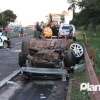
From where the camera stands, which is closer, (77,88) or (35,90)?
(77,88)

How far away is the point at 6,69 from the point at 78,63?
3.10 metres

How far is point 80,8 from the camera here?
96625mm

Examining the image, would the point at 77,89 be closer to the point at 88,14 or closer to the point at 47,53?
the point at 47,53

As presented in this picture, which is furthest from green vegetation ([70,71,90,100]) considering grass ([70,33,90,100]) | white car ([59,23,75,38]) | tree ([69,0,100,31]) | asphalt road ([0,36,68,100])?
tree ([69,0,100,31])

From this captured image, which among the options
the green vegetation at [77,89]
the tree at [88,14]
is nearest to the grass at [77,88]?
the green vegetation at [77,89]

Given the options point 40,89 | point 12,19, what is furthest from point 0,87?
point 12,19

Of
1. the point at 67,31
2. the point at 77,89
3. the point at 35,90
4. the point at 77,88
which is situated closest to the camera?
the point at 77,89

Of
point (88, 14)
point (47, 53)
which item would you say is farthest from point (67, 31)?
point (88, 14)

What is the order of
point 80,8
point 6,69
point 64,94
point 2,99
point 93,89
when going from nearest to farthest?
point 93,89 < point 2,99 < point 64,94 < point 6,69 < point 80,8

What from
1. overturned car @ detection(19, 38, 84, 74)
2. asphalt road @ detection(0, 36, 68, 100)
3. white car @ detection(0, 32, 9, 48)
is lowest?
white car @ detection(0, 32, 9, 48)

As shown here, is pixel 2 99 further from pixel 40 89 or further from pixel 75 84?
pixel 75 84

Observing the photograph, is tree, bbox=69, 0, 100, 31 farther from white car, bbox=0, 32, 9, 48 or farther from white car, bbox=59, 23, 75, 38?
white car, bbox=0, 32, 9, 48

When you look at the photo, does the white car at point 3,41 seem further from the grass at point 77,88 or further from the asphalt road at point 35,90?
the asphalt road at point 35,90

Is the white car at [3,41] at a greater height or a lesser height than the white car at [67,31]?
lesser
